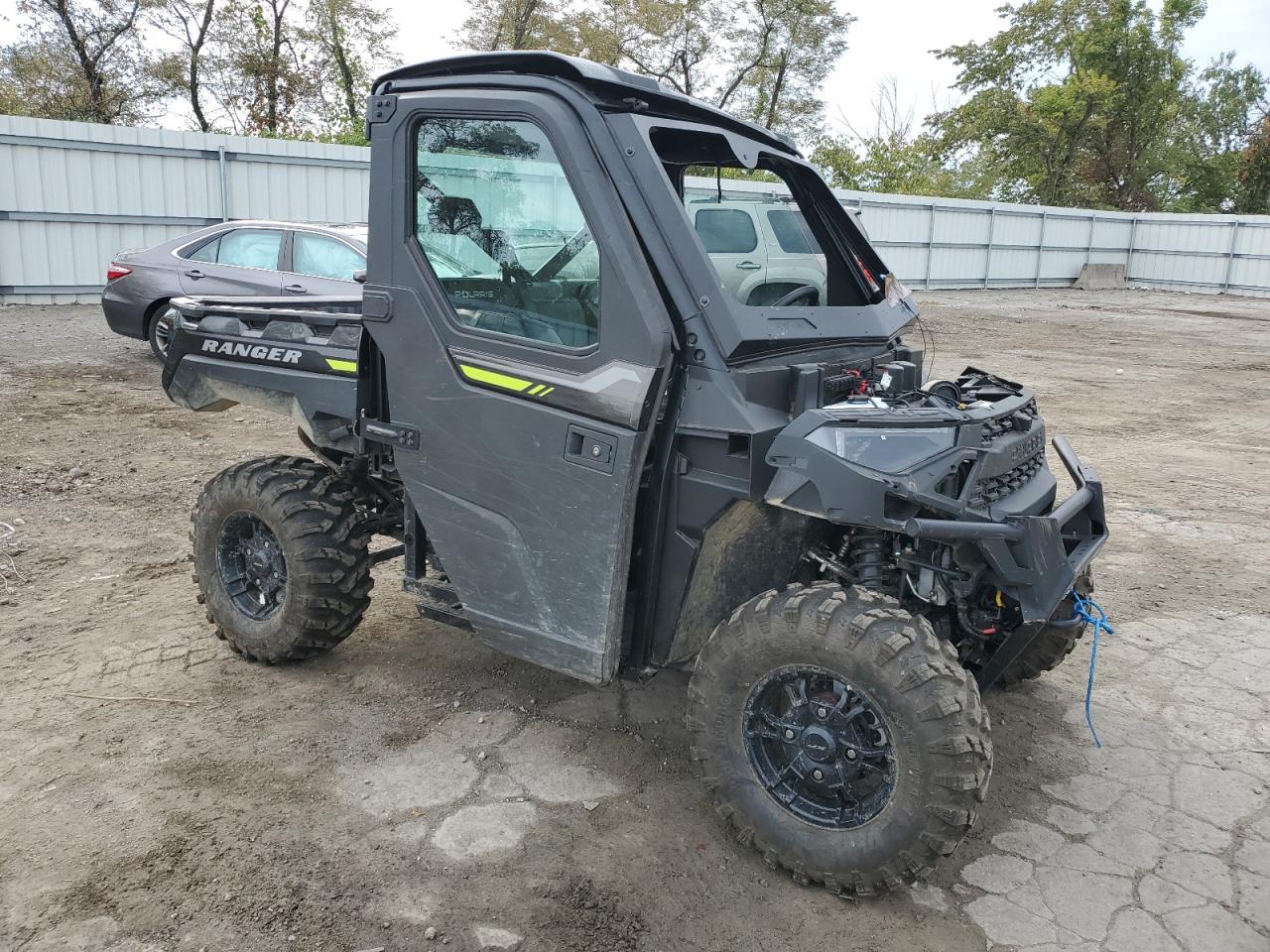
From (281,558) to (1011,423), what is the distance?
284 centimetres

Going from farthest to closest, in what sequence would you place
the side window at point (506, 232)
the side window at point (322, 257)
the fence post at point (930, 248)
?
the fence post at point (930, 248) < the side window at point (322, 257) < the side window at point (506, 232)

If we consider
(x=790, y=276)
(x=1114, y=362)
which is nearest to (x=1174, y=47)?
(x=1114, y=362)

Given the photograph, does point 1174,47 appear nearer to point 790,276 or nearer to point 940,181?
point 940,181

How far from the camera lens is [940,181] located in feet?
144

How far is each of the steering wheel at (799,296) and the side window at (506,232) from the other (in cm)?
78

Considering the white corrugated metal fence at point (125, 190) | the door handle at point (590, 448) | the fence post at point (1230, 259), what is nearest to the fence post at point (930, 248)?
the fence post at point (1230, 259)

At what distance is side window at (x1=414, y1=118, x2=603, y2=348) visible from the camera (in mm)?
3146

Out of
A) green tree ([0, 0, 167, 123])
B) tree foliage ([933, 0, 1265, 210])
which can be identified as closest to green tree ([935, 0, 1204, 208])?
tree foliage ([933, 0, 1265, 210])

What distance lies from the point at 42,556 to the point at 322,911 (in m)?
3.56

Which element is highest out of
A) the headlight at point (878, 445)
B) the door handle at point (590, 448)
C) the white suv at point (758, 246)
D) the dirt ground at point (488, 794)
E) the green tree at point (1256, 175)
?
the green tree at point (1256, 175)

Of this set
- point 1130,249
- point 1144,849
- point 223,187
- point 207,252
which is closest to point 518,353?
point 1144,849

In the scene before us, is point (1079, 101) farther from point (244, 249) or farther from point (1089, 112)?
point (244, 249)

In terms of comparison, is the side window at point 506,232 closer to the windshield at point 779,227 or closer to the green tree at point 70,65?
the windshield at point 779,227

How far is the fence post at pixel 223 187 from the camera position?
608 inches
